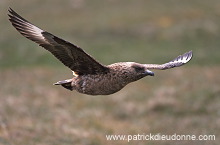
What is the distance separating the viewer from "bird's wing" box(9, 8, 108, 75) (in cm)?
771

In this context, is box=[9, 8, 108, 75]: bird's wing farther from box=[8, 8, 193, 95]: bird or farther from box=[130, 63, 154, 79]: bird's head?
box=[130, 63, 154, 79]: bird's head

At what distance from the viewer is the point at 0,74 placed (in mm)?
18922

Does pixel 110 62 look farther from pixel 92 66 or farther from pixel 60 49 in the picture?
pixel 60 49

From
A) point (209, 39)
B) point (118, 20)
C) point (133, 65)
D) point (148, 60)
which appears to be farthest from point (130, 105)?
point (118, 20)

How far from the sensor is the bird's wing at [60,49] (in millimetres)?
7707

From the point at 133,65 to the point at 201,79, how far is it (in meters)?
9.89

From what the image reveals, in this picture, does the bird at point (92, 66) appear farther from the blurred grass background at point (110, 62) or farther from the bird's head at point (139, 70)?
the blurred grass background at point (110, 62)

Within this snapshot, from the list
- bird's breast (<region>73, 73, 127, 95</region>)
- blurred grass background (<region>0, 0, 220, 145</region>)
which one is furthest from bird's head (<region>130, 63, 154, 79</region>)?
blurred grass background (<region>0, 0, 220, 145</region>)

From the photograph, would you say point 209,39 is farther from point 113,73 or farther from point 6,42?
point 113,73

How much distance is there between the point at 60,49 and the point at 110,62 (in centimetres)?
1254

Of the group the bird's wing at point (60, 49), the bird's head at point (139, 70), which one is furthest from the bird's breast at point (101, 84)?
the bird's head at point (139, 70)

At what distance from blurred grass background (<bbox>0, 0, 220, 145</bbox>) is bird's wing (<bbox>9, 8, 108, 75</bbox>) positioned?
7.51ft

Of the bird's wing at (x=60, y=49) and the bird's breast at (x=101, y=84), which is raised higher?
the bird's wing at (x=60, y=49)

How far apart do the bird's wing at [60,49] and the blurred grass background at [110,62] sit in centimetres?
229
